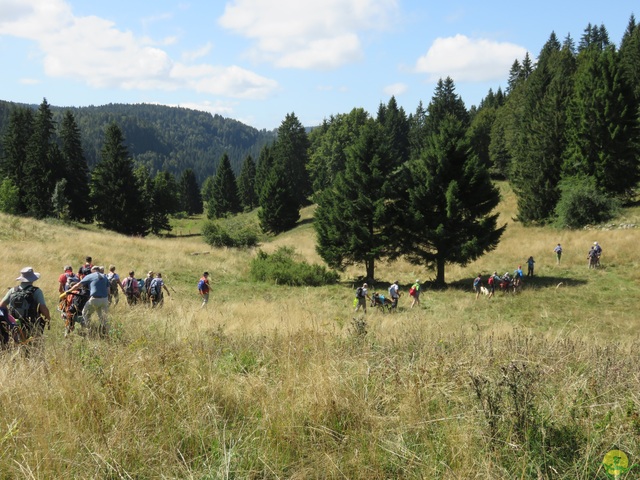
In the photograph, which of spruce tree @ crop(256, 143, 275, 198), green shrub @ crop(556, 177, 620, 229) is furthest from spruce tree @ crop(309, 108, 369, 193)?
green shrub @ crop(556, 177, 620, 229)

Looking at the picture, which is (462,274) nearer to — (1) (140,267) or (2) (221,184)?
(1) (140,267)

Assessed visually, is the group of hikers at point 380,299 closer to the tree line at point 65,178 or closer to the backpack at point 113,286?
the backpack at point 113,286

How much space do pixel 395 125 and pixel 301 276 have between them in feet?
221

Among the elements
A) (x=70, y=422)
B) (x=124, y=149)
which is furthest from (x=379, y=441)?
(x=124, y=149)

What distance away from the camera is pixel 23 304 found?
6152 millimetres

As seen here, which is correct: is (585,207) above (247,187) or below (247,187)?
below

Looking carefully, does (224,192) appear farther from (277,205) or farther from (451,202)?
(451,202)

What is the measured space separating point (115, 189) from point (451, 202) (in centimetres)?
4019

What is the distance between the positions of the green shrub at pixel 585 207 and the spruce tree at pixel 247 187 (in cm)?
6209

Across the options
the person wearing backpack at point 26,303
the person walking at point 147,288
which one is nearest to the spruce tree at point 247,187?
the person walking at point 147,288

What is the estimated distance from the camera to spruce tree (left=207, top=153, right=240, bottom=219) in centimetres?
8381

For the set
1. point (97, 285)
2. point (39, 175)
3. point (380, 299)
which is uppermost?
point (39, 175)

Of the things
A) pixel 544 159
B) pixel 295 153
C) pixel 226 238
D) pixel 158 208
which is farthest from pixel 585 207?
pixel 158 208

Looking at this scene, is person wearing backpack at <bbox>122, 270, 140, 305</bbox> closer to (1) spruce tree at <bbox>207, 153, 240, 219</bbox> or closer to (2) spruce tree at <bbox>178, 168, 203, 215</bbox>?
(1) spruce tree at <bbox>207, 153, 240, 219</bbox>
